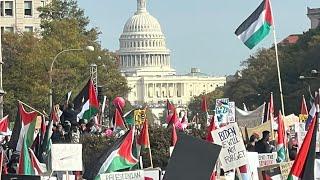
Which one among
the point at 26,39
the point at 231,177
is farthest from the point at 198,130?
the point at 26,39

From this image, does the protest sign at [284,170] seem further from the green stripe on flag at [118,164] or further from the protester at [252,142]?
the protester at [252,142]

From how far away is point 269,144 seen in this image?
20.1 metres

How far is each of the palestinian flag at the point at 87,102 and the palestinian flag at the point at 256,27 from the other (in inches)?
241

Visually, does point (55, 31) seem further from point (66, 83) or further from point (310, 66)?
point (310, 66)

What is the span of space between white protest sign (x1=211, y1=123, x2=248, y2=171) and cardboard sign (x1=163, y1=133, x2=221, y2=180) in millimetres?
2678

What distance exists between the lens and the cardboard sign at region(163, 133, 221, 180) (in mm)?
11617

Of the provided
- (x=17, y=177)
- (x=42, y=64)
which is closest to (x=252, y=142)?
(x=17, y=177)

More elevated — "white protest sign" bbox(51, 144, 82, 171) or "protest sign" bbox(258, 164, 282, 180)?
"white protest sign" bbox(51, 144, 82, 171)

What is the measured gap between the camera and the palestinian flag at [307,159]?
12.1 metres

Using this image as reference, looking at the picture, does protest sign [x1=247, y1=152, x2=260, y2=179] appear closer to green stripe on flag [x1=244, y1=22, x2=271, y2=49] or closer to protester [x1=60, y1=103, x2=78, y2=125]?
green stripe on flag [x1=244, y1=22, x2=271, y2=49]

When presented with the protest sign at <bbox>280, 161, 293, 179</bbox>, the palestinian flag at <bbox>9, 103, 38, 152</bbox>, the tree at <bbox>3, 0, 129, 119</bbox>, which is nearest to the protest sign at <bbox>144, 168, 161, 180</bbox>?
the protest sign at <bbox>280, 161, 293, 179</bbox>

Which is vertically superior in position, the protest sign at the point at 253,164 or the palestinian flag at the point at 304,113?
the palestinian flag at the point at 304,113

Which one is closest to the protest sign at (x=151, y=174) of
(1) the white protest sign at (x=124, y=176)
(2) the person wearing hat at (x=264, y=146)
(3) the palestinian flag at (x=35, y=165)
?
(3) the palestinian flag at (x=35, y=165)

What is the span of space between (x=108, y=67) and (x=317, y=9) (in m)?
67.1
